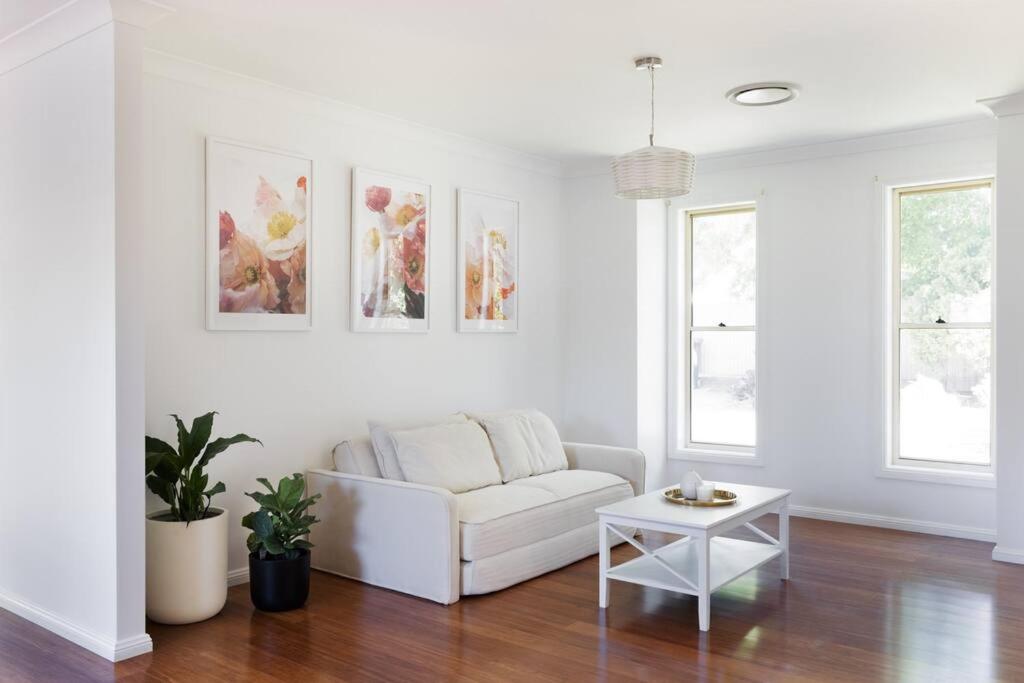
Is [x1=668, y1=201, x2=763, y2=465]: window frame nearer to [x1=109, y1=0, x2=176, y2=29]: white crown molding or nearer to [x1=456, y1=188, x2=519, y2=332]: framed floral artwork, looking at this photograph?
[x1=456, y1=188, x2=519, y2=332]: framed floral artwork

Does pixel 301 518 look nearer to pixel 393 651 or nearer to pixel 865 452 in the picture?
pixel 393 651

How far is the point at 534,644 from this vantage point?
3439 millimetres

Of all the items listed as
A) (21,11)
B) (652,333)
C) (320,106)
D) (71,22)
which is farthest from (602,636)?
(21,11)

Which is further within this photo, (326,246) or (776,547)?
(326,246)

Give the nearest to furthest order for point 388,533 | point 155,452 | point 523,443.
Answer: point 155,452 → point 388,533 → point 523,443

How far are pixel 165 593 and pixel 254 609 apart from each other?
43 cm

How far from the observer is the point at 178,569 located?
3580mm

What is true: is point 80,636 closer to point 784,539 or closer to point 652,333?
point 784,539

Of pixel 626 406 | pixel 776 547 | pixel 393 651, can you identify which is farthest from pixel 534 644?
pixel 626 406

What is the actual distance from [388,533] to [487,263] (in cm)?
227

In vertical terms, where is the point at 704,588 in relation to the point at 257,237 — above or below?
below

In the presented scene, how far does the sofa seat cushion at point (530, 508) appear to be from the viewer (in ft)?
13.3

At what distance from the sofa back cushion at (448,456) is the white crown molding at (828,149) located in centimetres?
242

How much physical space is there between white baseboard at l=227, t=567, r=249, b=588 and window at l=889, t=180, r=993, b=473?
4.09m
